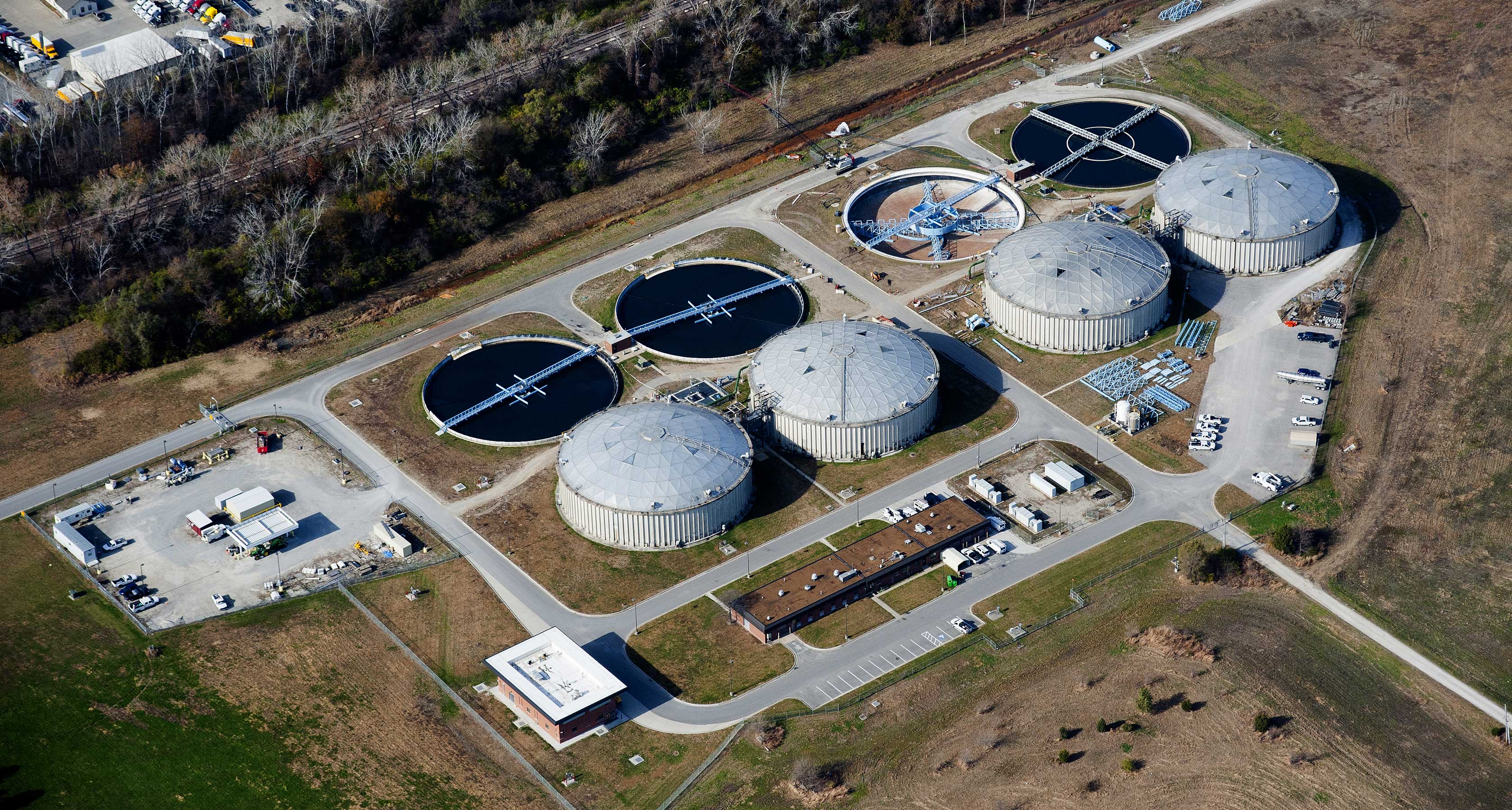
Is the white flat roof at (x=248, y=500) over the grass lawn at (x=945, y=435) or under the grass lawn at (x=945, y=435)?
over

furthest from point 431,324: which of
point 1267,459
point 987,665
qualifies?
point 1267,459

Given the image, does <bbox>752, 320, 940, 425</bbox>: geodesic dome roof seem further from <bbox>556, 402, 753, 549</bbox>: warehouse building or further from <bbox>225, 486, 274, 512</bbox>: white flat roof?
<bbox>225, 486, 274, 512</bbox>: white flat roof

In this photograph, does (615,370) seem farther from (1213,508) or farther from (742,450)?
(1213,508)

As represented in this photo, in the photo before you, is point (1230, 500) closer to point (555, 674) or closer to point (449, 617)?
point (555, 674)

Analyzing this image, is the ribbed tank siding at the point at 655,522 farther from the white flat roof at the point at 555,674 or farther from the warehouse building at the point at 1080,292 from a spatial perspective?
Answer: the warehouse building at the point at 1080,292

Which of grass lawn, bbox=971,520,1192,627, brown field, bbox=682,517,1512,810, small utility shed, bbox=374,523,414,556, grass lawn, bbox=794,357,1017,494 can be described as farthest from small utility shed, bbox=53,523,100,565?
grass lawn, bbox=971,520,1192,627

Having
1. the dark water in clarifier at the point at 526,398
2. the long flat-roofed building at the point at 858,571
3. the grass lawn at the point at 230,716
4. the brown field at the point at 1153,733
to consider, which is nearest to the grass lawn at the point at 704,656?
the long flat-roofed building at the point at 858,571

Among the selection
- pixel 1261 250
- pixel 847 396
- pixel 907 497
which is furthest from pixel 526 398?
pixel 1261 250
